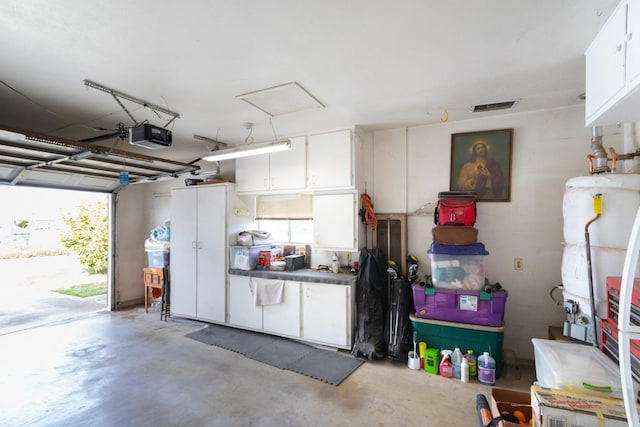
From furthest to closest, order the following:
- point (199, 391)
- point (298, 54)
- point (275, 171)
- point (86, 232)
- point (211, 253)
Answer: point (86, 232) → point (211, 253) → point (275, 171) → point (199, 391) → point (298, 54)

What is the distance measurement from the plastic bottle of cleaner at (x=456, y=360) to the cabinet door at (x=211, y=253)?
3.25 m

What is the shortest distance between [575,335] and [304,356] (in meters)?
2.68

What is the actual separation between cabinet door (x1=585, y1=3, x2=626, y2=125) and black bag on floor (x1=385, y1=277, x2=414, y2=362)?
2346 mm

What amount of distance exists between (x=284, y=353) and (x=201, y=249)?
222 centimetres

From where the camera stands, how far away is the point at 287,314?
160 inches

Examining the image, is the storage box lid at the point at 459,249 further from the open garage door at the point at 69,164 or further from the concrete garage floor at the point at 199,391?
the open garage door at the point at 69,164

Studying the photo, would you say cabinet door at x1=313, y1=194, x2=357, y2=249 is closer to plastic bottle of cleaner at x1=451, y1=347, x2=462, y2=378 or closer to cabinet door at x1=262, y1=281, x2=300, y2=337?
cabinet door at x1=262, y1=281, x2=300, y2=337

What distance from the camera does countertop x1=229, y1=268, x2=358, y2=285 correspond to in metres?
3.75

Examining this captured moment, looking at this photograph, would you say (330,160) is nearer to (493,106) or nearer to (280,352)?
(493,106)

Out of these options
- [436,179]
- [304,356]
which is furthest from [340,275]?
[436,179]

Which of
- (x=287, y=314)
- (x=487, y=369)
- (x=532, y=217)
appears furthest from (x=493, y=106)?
(x=287, y=314)

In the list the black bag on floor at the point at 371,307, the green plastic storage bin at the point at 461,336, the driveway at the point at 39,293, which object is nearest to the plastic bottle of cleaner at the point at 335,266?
the black bag on floor at the point at 371,307

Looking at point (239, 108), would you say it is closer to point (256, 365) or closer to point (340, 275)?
point (340, 275)

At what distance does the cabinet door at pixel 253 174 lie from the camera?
449cm
